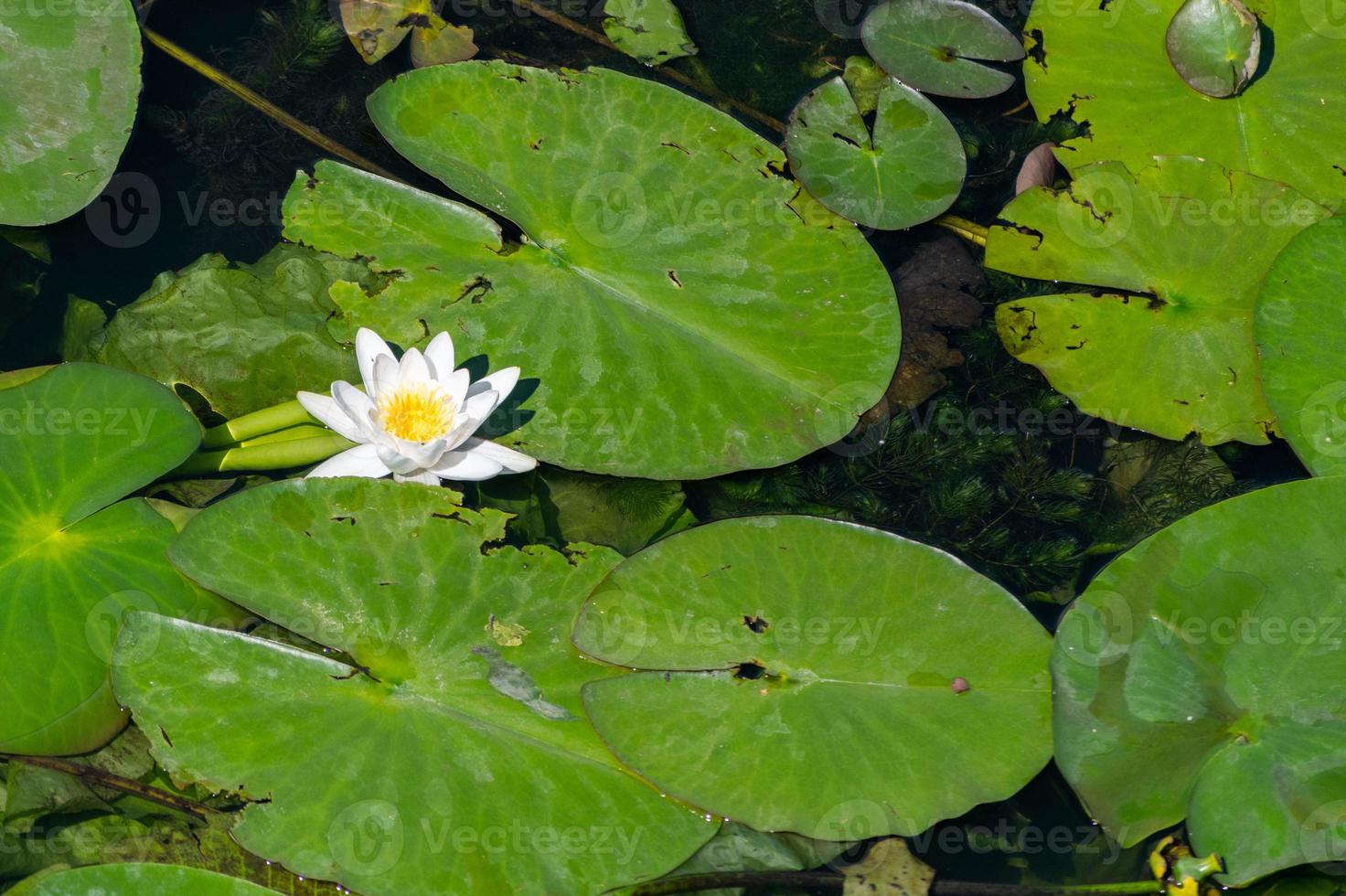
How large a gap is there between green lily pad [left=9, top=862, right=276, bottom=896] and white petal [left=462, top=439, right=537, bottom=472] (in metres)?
1.24

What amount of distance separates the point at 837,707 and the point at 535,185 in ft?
6.47

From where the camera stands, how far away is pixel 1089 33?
3.77m

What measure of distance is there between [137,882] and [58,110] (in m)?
2.46

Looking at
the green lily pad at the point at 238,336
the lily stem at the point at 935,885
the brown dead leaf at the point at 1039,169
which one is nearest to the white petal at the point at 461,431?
the green lily pad at the point at 238,336

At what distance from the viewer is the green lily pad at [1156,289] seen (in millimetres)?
3203

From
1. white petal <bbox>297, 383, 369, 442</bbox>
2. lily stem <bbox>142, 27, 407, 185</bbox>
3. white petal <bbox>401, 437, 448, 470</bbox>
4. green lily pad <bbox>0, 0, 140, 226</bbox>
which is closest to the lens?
white petal <bbox>401, 437, 448, 470</bbox>

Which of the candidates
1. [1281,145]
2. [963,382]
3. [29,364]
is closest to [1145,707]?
[963,382]

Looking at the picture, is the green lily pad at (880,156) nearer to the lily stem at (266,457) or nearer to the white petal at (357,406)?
the white petal at (357,406)

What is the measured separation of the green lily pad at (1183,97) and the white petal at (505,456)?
2267mm

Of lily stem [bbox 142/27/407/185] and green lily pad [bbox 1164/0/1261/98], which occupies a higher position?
green lily pad [bbox 1164/0/1261/98]

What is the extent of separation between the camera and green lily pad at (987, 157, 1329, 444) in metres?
3.20

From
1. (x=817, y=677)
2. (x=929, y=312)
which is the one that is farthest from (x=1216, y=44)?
(x=817, y=677)

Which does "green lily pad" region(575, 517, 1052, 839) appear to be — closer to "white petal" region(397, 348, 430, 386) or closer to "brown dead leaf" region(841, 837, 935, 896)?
"brown dead leaf" region(841, 837, 935, 896)

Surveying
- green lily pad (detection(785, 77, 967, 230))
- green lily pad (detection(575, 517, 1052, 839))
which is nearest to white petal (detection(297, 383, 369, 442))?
green lily pad (detection(575, 517, 1052, 839))
